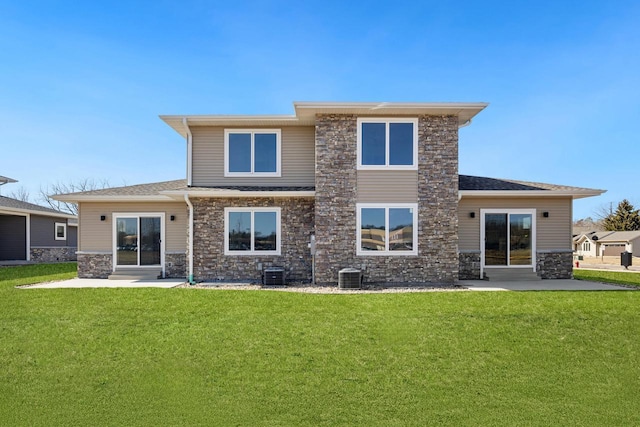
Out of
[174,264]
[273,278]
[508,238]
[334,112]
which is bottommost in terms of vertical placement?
[273,278]

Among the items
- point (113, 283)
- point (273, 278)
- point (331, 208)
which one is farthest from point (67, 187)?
point (331, 208)

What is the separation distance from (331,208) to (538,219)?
7775mm

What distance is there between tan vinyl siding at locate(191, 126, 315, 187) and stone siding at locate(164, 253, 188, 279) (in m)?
2.82

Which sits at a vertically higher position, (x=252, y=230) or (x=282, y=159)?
(x=282, y=159)

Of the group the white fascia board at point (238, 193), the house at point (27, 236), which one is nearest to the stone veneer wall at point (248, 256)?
the white fascia board at point (238, 193)

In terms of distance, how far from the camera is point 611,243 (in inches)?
1451

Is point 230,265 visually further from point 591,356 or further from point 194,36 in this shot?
point 591,356

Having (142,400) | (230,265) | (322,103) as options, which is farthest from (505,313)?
(230,265)

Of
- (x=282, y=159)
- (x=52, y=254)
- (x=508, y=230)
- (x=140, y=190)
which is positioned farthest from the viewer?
(x=52, y=254)

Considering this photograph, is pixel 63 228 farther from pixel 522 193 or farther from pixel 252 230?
pixel 522 193

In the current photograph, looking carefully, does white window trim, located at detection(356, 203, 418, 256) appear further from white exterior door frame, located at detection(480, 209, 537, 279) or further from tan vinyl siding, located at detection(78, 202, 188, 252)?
tan vinyl siding, located at detection(78, 202, 188, 252)

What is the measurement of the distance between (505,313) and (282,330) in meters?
4.53

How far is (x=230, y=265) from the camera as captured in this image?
12023 millimetres

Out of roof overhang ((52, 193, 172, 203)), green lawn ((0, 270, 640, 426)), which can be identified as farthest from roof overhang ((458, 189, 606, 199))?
roof overhang ((52, 193, 172, 203))
